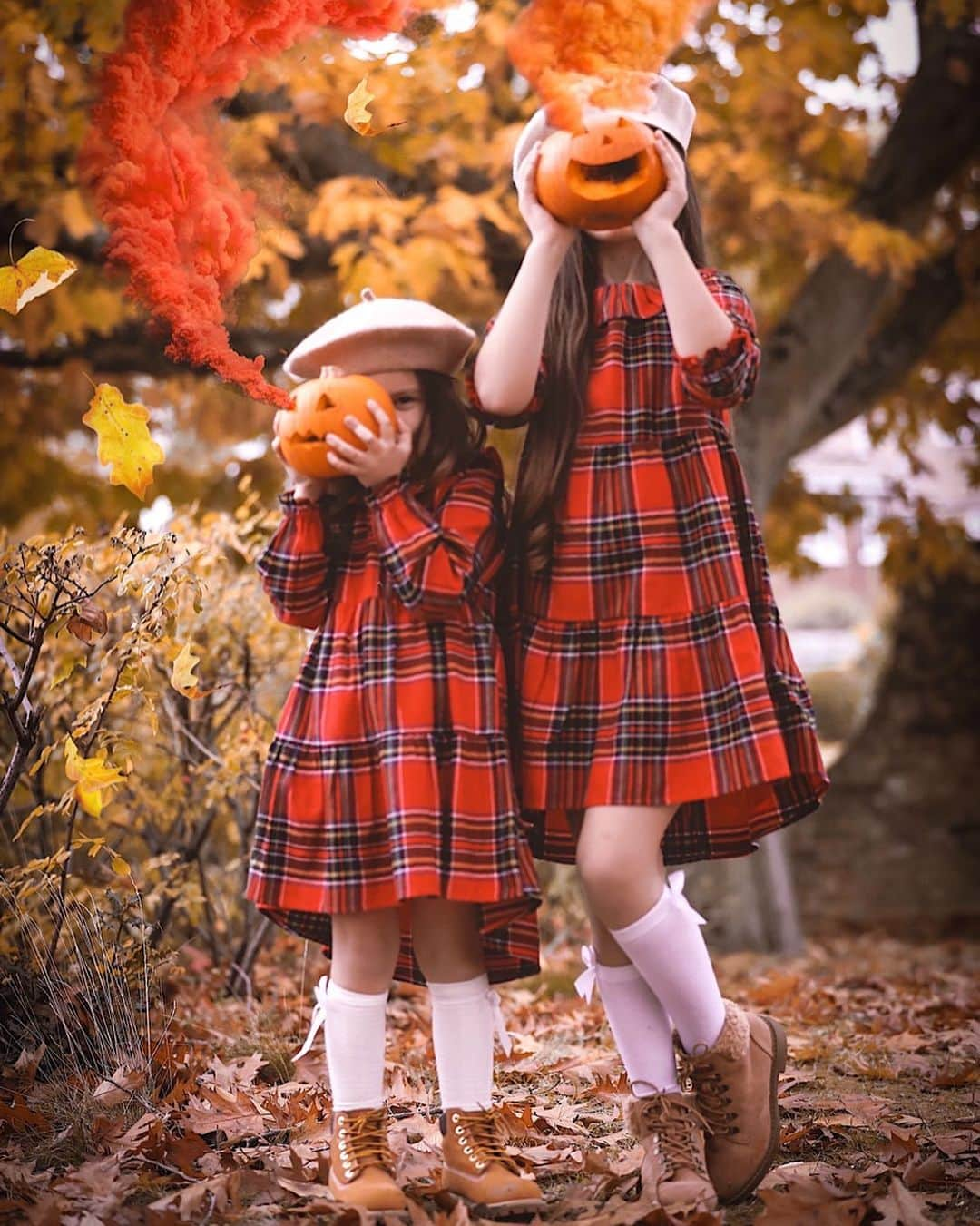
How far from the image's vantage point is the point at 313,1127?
258cm

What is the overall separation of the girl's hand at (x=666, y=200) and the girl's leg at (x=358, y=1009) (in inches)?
48.7

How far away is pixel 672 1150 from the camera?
218 cm

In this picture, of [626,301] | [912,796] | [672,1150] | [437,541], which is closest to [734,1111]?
[672,1150]

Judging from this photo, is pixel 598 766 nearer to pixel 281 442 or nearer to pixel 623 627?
pixel 623 627

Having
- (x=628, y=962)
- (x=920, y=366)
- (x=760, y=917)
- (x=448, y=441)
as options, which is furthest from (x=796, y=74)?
(x=628, y=962)

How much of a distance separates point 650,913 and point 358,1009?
51 cm

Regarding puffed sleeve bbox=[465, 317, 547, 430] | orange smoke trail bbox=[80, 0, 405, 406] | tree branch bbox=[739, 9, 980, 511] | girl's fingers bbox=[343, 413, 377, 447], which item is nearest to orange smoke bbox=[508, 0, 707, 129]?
orange smoke trail bbox=[80, 0, 405, 406]

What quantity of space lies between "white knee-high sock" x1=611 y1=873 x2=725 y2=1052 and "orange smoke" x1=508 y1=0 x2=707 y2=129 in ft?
4.44

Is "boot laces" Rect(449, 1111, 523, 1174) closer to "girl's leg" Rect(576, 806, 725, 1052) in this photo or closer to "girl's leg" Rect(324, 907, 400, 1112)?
"girl's leg" Rect(324, 907, 400, 1112)

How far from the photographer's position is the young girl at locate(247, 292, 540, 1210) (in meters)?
2.07

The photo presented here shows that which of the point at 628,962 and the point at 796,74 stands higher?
the point at 796,74

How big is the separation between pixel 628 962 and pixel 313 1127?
0.77 metres

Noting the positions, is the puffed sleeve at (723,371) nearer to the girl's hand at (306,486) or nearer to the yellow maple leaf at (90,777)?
the girl's hand at (306,486)

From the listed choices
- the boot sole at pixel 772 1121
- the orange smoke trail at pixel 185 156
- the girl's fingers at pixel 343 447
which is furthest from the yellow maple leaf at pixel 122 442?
the boot sole at pixel 772 1121
